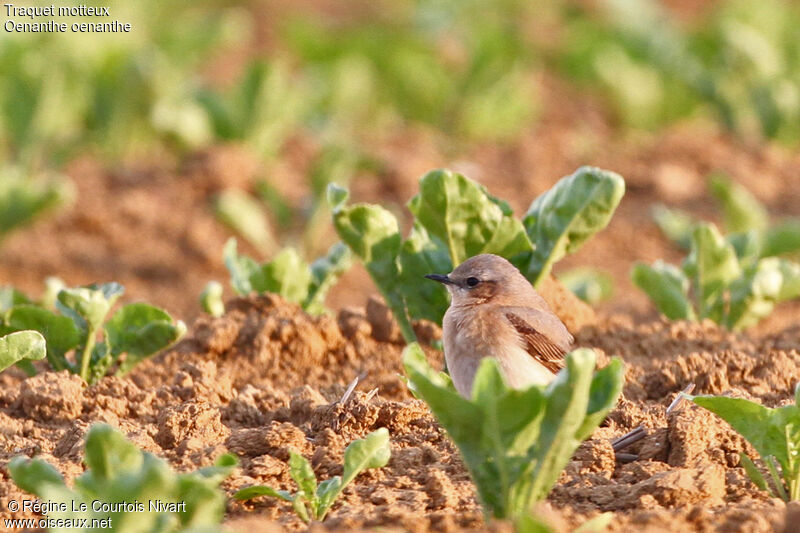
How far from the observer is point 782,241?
6695 mm

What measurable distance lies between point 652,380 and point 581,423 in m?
1.58

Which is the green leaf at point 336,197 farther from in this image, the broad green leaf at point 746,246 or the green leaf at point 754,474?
the broad green leaf at point 746,246

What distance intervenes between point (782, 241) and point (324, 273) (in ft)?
8.21

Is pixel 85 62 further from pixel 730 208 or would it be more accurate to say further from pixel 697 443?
pixel 697 443

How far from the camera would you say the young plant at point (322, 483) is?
395cm

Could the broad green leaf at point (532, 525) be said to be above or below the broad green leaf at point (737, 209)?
below

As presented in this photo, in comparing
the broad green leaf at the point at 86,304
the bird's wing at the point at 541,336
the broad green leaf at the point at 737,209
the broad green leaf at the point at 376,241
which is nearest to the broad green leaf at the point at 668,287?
the bird's wing at the point at 541,336

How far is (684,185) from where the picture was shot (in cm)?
1003

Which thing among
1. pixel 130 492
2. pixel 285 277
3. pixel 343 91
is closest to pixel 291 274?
pixel 285 277

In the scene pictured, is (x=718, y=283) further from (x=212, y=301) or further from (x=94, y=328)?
(x=94, y=328)

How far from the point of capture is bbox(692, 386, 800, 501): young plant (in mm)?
4043

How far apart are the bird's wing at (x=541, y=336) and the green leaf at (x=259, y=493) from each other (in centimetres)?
143

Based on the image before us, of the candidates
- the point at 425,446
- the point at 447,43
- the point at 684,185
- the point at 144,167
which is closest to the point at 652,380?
the point at 425,446

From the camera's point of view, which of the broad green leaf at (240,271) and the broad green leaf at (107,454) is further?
the broad green leaf at (240,271)
